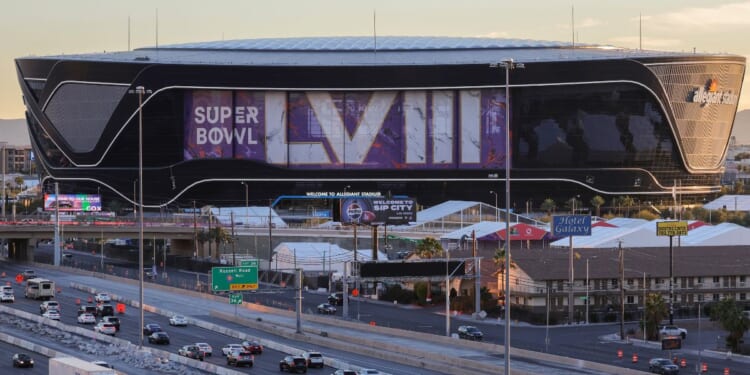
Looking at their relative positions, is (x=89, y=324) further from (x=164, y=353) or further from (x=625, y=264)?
(x=625, y=264)

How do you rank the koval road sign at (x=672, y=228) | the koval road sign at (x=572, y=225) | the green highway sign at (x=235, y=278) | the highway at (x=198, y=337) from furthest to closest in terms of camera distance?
the koval road sign at (x=572, y=225) → the koval road sign at (x=672, y=228) → the green highway sign at (x=235, y=278) → the highway at (x=198, y=337)

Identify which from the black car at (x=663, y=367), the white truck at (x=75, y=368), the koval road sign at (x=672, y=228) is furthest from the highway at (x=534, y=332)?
the white truck at (x=75, y=368)

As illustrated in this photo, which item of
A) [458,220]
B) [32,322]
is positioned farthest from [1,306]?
[458,220]

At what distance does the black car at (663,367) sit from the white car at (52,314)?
42.4 metres

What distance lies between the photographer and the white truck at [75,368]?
46719 mm

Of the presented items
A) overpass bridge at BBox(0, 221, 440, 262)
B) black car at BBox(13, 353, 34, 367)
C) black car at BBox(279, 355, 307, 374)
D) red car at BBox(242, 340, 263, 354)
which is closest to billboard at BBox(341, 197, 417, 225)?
overpass bridge at BBox(0, 221, 440, 262)

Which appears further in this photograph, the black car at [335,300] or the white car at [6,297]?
the black car at [335,300]

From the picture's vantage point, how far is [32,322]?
92.2 metres

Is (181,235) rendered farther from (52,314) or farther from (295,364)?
(295,364)

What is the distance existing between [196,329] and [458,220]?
8503 centimetres

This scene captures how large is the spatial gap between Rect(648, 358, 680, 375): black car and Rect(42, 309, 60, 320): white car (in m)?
42.4

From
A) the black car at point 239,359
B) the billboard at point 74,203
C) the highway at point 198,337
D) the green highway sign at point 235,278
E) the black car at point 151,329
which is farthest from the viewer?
the billboard at point 74,203

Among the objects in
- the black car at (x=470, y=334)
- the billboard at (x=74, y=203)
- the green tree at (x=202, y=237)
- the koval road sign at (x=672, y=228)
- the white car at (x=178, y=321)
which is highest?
the billboard at (x=74, y=203)

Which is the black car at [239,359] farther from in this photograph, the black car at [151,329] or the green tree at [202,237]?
the green tree at [202,237]
